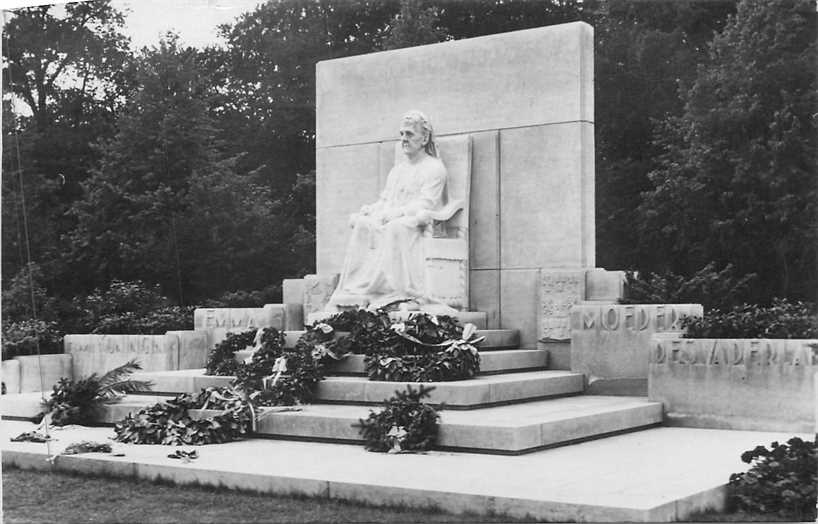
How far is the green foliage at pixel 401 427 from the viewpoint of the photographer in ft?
32.2

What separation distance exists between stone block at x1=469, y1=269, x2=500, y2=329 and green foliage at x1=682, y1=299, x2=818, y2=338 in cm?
284

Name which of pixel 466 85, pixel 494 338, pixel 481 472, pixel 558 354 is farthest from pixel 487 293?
pixel 481 472

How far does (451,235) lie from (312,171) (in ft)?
67.8

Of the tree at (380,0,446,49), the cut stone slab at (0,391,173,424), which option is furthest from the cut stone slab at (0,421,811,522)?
the tree at (380,0,446,49)

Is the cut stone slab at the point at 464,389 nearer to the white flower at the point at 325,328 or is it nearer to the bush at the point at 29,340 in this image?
the white flower at the point at 325,328

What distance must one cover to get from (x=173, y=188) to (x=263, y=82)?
6.48 meters

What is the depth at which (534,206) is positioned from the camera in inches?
569

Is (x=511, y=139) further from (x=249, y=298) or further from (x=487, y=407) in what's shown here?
(x=249, y=298)

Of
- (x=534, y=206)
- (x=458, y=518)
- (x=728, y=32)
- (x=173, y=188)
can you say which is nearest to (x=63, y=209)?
(x=173, y=188)

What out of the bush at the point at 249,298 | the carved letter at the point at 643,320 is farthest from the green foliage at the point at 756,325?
the bush at the point at 249,298

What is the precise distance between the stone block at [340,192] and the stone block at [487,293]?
1.93 metres

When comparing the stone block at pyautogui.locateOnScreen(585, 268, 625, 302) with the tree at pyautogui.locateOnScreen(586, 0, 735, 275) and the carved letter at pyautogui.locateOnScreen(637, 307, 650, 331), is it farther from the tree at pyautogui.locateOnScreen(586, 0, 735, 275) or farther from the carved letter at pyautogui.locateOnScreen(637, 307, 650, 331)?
the tree at pyautogui.locateOnScreen(586, 0, 735, 275)

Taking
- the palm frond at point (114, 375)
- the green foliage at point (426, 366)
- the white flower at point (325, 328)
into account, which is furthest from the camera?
the white flower at point (325, 328)

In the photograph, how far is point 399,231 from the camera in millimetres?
13742
